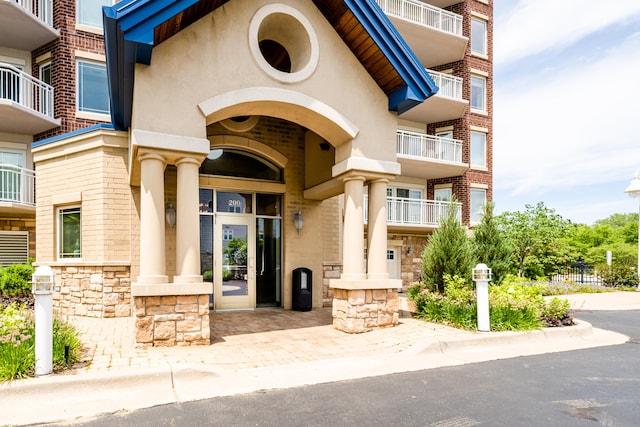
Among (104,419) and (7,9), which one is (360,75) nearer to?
(104,419)

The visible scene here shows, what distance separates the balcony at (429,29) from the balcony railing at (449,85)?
4.65ft

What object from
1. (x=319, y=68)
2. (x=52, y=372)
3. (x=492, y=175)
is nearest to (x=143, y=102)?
(x=319, y=68)

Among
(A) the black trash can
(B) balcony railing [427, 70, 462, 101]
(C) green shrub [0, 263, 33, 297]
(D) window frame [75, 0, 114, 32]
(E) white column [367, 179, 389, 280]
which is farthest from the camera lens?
(B) balcony railing [427, 70, 462, 101]

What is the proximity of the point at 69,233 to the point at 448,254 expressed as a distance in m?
9.16

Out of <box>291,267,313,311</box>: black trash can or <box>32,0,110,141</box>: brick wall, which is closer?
<box>291,267,313,311</box>: black trash can

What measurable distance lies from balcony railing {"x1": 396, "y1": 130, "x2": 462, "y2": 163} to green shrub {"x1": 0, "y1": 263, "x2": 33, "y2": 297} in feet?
46.2

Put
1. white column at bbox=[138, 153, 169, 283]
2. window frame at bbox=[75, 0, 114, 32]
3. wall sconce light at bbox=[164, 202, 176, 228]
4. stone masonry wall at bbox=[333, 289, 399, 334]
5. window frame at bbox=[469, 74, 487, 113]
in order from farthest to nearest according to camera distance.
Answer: window frame at bbox=[469, 74, 487, 113], window frame at bbox=[75, 0, 114, 32], wall sconce light at bbox=[164, 202, 176, 228], stone masonry wall at bbox=[333, 289, 399, 334], white column at bbox=[138, 153, 169, 283]

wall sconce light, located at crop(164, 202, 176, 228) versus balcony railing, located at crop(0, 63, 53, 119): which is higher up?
balcony railing, located at crop(0, 63, 53, 119)

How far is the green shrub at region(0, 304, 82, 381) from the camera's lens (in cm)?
458

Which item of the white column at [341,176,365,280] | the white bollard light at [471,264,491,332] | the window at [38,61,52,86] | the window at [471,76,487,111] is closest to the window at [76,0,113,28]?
the window at [38,61,52,86]

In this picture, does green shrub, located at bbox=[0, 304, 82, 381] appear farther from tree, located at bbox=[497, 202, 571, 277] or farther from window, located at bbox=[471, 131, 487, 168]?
window, located at bbox=[471, 131, 487, 168]

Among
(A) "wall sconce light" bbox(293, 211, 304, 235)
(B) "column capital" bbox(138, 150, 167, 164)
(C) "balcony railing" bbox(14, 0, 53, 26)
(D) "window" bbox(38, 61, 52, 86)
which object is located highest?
(C) "balcony railing" bbox(14, 0, 53, 26)

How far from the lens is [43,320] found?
478cm

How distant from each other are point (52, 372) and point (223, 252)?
556 cm
